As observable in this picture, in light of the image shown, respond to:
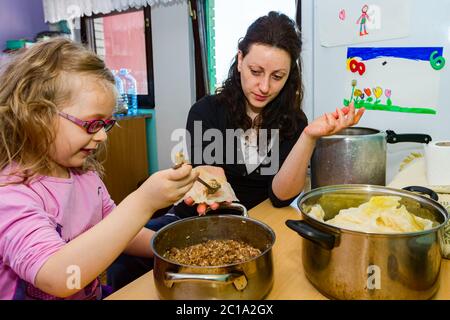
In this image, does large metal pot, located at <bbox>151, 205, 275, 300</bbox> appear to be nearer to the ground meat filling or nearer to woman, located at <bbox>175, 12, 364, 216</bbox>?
the ground meat filling

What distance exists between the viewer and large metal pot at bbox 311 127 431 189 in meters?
1.16

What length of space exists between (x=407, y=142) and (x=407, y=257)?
1.04 meters

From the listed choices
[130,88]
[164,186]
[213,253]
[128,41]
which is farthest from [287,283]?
[128,41]

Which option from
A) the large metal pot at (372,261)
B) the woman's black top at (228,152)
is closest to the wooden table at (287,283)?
the large metal pot at (372,261)

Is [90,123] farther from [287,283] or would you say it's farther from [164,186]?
[287,283]

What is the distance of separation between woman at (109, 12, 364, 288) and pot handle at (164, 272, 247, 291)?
0.72m

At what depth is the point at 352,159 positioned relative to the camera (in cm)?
116

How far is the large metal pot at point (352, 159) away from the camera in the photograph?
1.16 meters

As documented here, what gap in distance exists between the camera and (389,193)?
2.74 ft

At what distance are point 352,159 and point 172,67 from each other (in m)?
2.25

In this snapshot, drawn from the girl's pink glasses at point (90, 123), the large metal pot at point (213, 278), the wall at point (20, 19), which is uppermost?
the wall at point (20, 19)

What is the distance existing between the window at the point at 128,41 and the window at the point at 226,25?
0.61 metres

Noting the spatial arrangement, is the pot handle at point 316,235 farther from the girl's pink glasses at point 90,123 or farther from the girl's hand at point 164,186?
the girl's pink glasses at point 90,123
